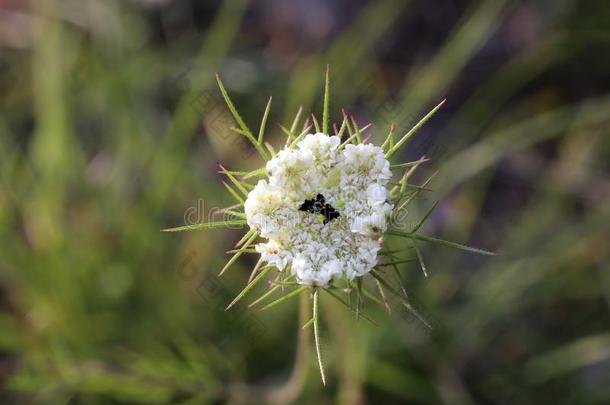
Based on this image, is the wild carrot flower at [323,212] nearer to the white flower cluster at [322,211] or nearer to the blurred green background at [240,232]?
the white flower cluster at [322,211]

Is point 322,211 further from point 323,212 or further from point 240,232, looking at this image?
point 240,232

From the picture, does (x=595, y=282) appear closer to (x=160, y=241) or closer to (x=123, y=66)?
(x=160, y=241)

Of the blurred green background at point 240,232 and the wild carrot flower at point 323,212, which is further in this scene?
the blurred green background at point 240,232

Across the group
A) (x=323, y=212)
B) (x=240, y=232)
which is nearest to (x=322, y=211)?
(x=323, y=212)

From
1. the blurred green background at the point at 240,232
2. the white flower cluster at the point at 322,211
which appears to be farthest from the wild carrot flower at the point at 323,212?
the blurred green background at the point at 240,232

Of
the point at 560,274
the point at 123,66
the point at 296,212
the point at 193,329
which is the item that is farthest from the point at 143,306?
the point at 560,274

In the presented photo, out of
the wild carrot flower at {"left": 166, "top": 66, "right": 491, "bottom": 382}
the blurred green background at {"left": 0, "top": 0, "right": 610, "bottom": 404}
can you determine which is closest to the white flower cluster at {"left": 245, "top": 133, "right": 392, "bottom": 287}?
the wild carrot flower at {"left": 166, "top": 66, "right": 491, "bottom": 382}

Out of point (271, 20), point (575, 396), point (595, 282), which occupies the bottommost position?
point (575, 396)
